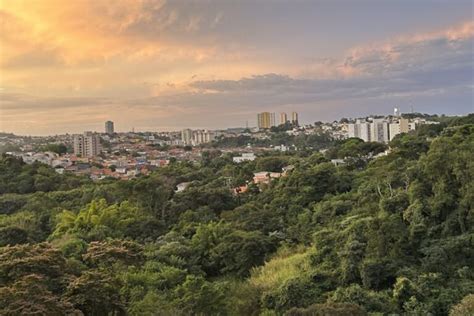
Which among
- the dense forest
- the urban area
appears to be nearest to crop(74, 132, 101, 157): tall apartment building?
the urban area

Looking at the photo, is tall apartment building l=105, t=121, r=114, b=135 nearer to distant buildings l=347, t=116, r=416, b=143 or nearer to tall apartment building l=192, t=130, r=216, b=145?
tall apartment building l=192, t=130, r=216, b=145

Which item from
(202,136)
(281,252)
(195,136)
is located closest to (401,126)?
(281,252)

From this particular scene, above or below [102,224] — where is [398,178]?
above

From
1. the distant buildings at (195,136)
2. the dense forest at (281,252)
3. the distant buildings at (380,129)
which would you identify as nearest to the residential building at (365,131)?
the distant buildings at (380,129)

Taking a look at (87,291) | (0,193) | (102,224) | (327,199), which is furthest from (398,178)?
(0,193)

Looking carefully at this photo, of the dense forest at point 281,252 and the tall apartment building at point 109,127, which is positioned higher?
the tall apartment building at point 109,127

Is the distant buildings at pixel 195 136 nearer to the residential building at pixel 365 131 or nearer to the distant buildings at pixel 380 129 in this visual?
the distant buildings at pixel 380 129

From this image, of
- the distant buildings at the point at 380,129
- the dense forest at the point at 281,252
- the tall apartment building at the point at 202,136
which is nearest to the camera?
the dense forest at the point at 281,252

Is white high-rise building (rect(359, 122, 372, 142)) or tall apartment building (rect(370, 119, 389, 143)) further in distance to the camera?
white high-rise building (rect(359, 122, 372, 142))

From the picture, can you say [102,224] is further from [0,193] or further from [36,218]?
[0,193]
